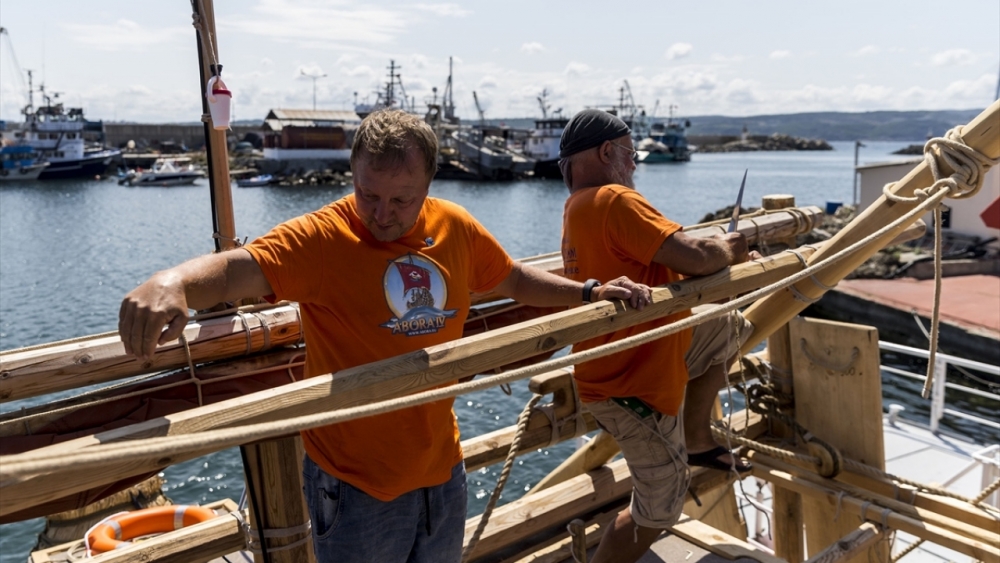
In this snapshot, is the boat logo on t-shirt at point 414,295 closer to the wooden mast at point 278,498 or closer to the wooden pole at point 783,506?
the wooden mast at point 278,498

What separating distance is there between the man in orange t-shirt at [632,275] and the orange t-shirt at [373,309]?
82 cm

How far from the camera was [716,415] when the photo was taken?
17.9 feet

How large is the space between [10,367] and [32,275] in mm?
31833

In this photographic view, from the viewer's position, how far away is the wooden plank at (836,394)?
4.57 m

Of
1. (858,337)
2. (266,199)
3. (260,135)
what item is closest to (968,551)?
(858,337)

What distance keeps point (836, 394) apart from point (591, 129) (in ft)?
8.44

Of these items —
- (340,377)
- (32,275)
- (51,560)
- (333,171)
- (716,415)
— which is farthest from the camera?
(333,171)

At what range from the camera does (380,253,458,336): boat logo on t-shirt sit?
242 cm

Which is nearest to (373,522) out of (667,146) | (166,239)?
(166,239)

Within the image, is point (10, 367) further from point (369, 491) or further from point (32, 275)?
point (32, 275)

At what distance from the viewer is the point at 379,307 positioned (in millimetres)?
2402

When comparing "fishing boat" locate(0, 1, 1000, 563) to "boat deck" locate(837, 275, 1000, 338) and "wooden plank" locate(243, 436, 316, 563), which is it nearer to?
"wooden plank" locate(243, 436, 316, 563)

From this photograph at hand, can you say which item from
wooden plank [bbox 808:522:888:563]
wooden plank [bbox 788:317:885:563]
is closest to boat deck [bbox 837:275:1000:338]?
wooden plank [bbox 788:317:885:563]

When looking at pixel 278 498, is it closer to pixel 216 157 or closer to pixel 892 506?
pixel 216 157
